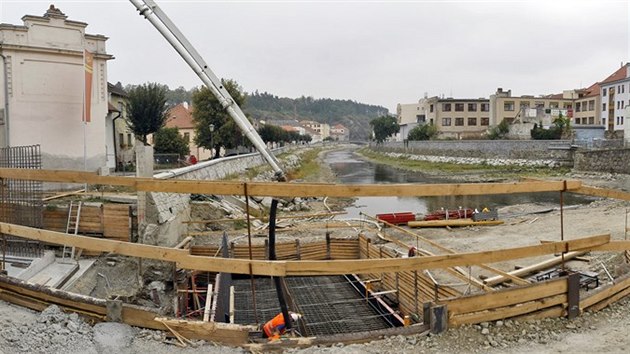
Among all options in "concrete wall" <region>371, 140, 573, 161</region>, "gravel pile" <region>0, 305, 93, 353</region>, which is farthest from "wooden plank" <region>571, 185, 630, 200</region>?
"concrete wall" <region>371, 140, 573, 161</region>

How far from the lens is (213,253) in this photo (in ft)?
47.6

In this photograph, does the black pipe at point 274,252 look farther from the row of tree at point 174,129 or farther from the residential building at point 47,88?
the row of tree at point 174,129

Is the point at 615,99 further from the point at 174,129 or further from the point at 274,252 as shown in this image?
the point at 274,252

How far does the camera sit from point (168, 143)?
132ft

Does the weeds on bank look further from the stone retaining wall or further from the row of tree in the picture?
the row of tree

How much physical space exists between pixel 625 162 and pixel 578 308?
44.4m

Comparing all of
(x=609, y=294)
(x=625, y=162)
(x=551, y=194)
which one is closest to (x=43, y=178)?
(x=609, y=294)

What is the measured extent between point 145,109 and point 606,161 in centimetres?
4015

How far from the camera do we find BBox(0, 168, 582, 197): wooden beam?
5137 mm

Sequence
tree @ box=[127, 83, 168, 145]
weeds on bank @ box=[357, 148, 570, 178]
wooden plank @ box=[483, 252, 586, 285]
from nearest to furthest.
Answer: wooden plank @ box=[483, 252, 586, 285]
tree @ box=[127, 83, 168, 145]
weeds on bank @ box=[357, 148, 570, 178]

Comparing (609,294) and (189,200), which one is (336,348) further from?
(189,200)

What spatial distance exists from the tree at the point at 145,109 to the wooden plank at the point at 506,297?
34568mm

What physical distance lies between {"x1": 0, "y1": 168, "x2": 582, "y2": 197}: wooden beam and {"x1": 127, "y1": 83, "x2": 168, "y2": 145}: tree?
31733 millimetres

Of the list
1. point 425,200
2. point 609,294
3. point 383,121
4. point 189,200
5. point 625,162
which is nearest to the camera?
point 609,294
